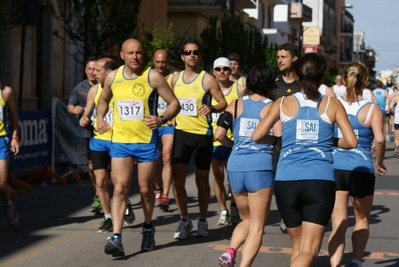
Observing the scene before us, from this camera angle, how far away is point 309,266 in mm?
6438

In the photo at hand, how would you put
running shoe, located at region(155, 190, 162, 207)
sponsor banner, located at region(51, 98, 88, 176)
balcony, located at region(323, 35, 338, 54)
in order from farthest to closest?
balcony, located at region(323, 35, 338, 54)
sponsor banner, located at region(51, 98, 88, 176)
running shoe, located at region(155, 190, 162, 207)

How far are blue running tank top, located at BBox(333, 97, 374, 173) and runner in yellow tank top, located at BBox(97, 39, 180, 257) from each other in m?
1.93

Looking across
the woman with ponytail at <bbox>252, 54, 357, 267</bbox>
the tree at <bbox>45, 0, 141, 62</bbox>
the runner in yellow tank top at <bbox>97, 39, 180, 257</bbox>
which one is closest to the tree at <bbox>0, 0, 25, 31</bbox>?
the tree at <bbox>45, 0, 141, 62</bbox>

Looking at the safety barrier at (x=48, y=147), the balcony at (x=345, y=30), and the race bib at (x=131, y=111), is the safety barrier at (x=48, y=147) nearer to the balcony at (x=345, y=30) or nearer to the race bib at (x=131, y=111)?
the race bib at (x=131, y=111)

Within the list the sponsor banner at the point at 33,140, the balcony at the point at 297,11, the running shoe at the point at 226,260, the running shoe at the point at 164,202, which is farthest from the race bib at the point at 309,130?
the balcony at the point at 297,11

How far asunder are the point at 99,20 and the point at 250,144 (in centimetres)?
1625

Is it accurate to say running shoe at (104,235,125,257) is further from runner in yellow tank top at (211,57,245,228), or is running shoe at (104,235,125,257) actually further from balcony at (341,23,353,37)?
balcony at (341,23,353,37)

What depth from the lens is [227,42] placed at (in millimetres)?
41656

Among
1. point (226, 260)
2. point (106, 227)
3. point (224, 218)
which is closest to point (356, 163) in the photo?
point (226, 260)

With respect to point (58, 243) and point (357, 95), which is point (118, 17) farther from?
point (357, 95)

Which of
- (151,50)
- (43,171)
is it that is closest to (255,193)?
(43,171)

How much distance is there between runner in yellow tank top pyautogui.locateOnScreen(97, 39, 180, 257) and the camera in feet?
29.8

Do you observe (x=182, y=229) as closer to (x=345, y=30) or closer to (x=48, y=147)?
(x=48, y=147)

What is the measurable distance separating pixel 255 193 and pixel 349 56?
111880 mm
